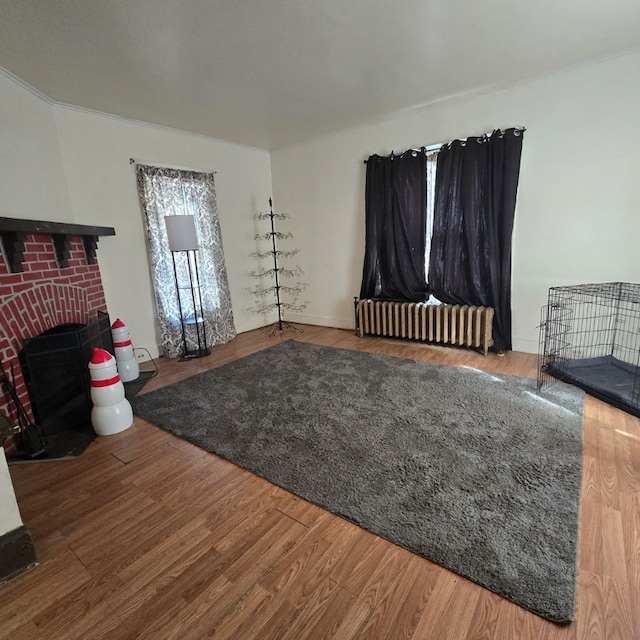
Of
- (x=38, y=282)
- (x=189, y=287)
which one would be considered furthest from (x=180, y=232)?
(x=38, y=282)

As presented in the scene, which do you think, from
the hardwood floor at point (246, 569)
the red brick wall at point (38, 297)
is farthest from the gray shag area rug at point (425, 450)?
the red brick wall at point (38, 297)

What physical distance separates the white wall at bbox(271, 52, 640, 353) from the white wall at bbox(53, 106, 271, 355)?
1.77 m

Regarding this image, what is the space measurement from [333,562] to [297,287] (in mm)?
4242

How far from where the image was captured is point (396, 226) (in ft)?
13.6

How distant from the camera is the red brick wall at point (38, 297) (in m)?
2.25

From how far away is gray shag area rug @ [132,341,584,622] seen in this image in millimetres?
1379

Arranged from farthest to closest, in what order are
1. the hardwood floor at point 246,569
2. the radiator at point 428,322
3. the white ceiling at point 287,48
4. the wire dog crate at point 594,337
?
the radiator at point 428,322, the wire dog crate at point 594,337, the white ceiling at point 287,48, the hardwood floor at point 246,569

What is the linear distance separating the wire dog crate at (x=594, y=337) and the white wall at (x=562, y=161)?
16 cm

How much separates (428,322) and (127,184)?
11.9ft

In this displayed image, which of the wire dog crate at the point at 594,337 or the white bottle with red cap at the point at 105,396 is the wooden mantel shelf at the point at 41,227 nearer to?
the white bottle with red cap at the point at 105,396

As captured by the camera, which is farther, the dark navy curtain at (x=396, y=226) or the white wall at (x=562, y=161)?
the dark navy curtain at (x=396, y=226)

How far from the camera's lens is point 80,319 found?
301 centimetres

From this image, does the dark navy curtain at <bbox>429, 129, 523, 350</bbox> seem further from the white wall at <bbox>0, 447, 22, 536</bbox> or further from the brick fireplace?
the white wall at <bbox>0, 447, 22, 536</bbox>

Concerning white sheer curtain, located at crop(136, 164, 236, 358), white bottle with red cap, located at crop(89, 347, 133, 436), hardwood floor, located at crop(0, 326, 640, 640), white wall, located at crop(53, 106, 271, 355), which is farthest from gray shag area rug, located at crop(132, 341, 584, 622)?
white wall, located at crop(53, 106, 271, 355)
